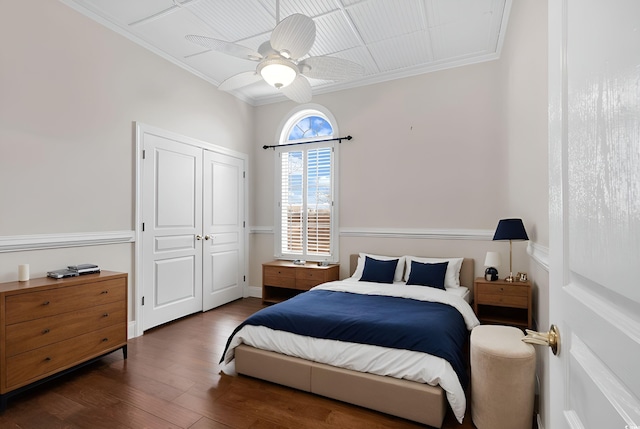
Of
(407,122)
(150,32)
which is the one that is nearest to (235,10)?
(150,32)

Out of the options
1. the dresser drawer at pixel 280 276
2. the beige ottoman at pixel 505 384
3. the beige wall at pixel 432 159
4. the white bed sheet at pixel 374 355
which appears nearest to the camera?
the beige ottoman at pixel 505 384

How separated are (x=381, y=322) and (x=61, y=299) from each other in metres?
2.58

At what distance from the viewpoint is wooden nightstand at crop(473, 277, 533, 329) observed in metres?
2.86

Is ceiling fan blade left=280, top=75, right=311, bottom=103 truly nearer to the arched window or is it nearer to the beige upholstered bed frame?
the arched window

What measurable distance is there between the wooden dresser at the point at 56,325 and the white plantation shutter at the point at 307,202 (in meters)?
2.63

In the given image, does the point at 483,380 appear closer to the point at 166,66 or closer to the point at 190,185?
the point at 190,185

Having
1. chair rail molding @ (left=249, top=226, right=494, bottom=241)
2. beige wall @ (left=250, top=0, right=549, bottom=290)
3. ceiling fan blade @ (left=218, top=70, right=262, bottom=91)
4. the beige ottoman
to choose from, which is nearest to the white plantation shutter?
beige wall @ (left=250, top=0, right=549, bottom=290)

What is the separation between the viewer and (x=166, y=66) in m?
4.00

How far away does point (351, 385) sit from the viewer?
226 cm

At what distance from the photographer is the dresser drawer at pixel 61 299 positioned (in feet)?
7.50

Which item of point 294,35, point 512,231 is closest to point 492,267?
point 512,231

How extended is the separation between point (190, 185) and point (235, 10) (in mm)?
Answer: 2254

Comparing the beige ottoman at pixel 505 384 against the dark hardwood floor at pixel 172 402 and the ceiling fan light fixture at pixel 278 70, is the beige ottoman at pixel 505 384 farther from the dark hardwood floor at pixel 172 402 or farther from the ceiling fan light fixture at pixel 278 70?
the ceiling fan light fixture at pixel 278 70

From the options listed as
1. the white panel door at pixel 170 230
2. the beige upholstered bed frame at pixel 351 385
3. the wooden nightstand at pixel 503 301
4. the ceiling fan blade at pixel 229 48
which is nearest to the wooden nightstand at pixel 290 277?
the white panel door at pixel 170 230
